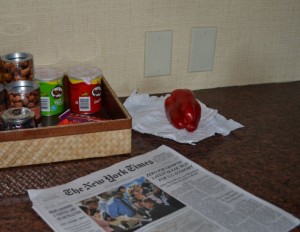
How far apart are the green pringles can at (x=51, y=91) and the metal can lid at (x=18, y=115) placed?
0.13 meters

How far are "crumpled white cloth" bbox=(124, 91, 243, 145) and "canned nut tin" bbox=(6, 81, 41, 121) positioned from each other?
232mm

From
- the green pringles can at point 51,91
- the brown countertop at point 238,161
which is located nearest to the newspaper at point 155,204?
the brown countertop at point 238,161

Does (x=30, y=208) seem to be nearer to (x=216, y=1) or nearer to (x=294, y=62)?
(x=216, y=1)

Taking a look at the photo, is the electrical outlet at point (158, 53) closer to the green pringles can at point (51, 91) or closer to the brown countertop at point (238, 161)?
the brown countertop at point (238, 161)

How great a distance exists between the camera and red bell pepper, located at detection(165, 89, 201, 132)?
1.01 meters

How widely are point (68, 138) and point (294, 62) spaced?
79 centimetres

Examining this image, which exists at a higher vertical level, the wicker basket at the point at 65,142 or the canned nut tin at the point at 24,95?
the canned nut tin at the point at 24,95

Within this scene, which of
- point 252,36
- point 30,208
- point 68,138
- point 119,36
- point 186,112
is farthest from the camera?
point 252,36

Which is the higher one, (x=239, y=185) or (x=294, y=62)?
(x=294, y=62)

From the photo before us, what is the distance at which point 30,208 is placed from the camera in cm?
75

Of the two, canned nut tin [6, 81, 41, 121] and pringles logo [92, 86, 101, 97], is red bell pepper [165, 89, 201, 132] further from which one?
canned nut tin [6, 81, 41, 121]

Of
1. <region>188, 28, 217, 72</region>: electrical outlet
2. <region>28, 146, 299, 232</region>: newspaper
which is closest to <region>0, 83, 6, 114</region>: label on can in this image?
<region>28, 146, 299, 232</region>: newspaper

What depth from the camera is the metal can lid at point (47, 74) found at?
39.4 inches

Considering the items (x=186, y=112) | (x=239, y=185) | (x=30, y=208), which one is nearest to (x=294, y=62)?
(x=186, y=112)
